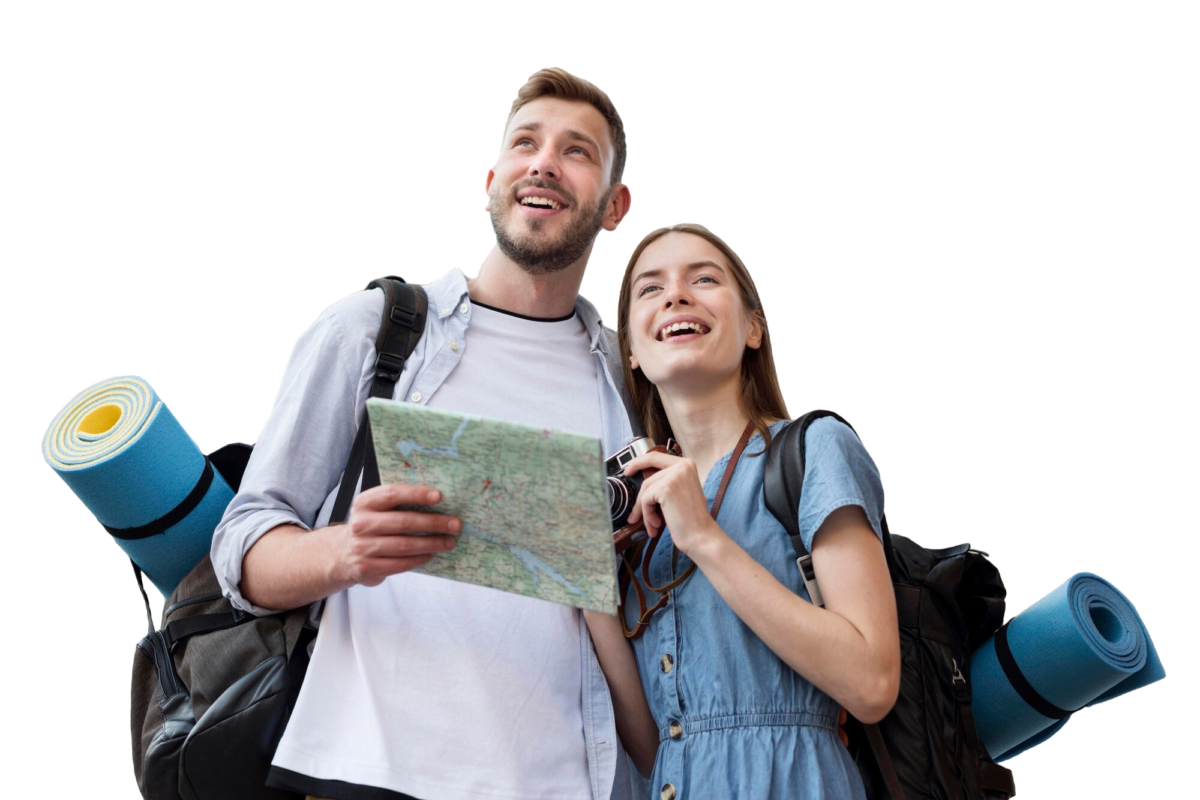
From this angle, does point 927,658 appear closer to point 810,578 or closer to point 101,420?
point 810,578

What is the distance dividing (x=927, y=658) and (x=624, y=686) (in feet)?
2.81

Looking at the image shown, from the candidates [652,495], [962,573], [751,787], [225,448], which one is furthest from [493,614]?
[962,573]

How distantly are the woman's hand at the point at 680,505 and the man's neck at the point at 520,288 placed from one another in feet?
3.52

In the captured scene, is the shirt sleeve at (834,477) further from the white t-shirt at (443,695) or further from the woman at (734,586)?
the white t-shirt at (443,695)

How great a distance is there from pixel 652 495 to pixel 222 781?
51.8 inches

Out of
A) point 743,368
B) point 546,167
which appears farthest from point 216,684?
point 546,167

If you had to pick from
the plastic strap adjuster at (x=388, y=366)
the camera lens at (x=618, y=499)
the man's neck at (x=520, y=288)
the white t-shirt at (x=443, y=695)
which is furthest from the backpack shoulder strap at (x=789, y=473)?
the plastic strap adjuster at (x=388, y=366)

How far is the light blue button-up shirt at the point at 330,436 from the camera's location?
2.68 m

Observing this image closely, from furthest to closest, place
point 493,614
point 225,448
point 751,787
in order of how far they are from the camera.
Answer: point 225,448, point 493,614, point 751,787

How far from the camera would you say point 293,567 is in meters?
2.53

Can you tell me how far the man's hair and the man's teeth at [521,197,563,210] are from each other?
380 millimetres

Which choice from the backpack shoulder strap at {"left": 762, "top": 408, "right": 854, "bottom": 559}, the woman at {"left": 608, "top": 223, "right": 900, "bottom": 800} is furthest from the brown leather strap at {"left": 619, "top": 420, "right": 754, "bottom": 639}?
the backpack shoulder strap at {"left": 762, "top": 408, "right": 854, "bottom": 559}

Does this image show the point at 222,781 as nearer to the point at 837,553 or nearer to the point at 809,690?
A: the point at 809,690

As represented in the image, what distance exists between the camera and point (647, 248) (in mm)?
3133
